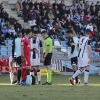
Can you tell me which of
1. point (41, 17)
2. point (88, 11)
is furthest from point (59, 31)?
point (88, 11)

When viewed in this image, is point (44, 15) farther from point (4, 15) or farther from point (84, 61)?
point (84, 61)

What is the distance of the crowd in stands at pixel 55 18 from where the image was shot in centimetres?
3366

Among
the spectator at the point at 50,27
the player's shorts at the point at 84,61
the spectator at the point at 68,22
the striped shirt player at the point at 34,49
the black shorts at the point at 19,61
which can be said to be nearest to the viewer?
the player's shorts at the point at 84,61

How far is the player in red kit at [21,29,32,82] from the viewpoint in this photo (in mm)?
18859

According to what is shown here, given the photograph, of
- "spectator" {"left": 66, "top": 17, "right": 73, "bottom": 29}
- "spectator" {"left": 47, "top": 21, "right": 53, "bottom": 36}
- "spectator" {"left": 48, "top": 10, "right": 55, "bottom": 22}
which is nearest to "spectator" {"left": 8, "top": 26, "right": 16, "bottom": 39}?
"spectator" {"left": 47, "top": 21, "right": 53, "bottom": 36}

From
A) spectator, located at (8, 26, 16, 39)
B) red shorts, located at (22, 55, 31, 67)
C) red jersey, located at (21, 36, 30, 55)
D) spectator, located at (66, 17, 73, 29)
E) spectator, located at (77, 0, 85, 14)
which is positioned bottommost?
red shorts, located at (22, 55, 31, 67)

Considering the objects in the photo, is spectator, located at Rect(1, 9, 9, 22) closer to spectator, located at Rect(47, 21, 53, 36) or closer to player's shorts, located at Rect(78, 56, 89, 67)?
spectator, located at Rect(47, 21, 53, 36)

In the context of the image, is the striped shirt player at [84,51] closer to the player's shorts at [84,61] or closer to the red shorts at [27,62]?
the player's shorts at [84,61]

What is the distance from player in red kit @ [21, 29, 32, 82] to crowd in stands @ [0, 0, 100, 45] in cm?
1287

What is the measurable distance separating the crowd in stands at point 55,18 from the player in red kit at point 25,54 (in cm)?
1287

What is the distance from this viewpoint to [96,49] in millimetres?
31953

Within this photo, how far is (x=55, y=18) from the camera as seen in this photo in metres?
36.0

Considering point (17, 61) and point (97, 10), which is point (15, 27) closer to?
point (97, 10)

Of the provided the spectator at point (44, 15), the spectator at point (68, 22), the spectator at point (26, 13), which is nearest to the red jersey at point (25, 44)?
the spectator at point (44, 15)
